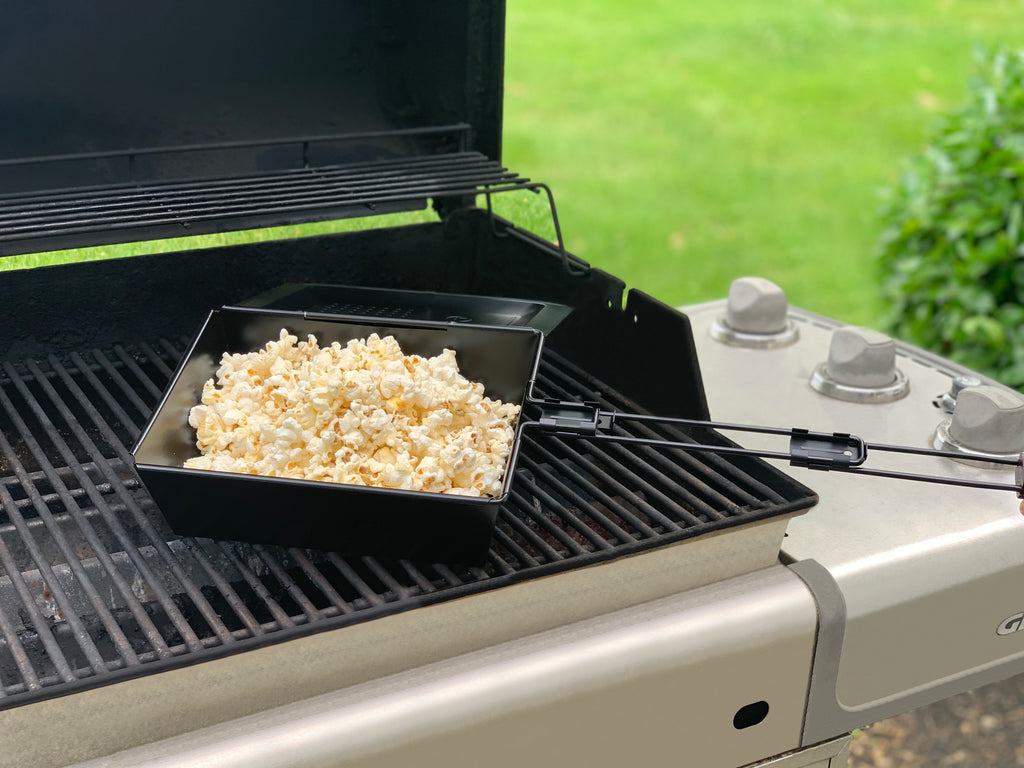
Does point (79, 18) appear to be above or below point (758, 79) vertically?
above

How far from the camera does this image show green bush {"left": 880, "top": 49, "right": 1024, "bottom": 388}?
2623mm

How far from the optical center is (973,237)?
2.68 m

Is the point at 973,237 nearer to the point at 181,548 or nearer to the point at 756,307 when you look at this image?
the point at 756,307

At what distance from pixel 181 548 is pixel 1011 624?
92 centimetres

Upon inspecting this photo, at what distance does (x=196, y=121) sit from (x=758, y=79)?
13.5 feet

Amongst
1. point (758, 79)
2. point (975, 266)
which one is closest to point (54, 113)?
point (975, 266)

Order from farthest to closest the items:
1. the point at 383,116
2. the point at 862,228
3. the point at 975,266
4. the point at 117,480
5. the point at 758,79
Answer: the point at 758,79 → the point at 862,228 → the point at 975,266 → the point at 383,116 → the point at 117,480

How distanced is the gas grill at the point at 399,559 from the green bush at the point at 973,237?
1212mm

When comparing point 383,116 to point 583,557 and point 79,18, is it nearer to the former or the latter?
point 79,18

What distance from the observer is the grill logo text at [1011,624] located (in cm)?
120

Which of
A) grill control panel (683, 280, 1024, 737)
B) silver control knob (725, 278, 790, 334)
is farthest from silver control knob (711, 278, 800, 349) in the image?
grill control panel (683, 280, 1024, 737)

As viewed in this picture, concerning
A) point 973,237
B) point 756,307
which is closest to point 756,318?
point 756,307

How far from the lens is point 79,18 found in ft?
4.47

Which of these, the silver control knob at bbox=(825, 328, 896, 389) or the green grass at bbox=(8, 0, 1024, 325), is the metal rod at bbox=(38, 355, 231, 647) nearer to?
the silver control knob at bbox=(825, 328, 896, 389)
